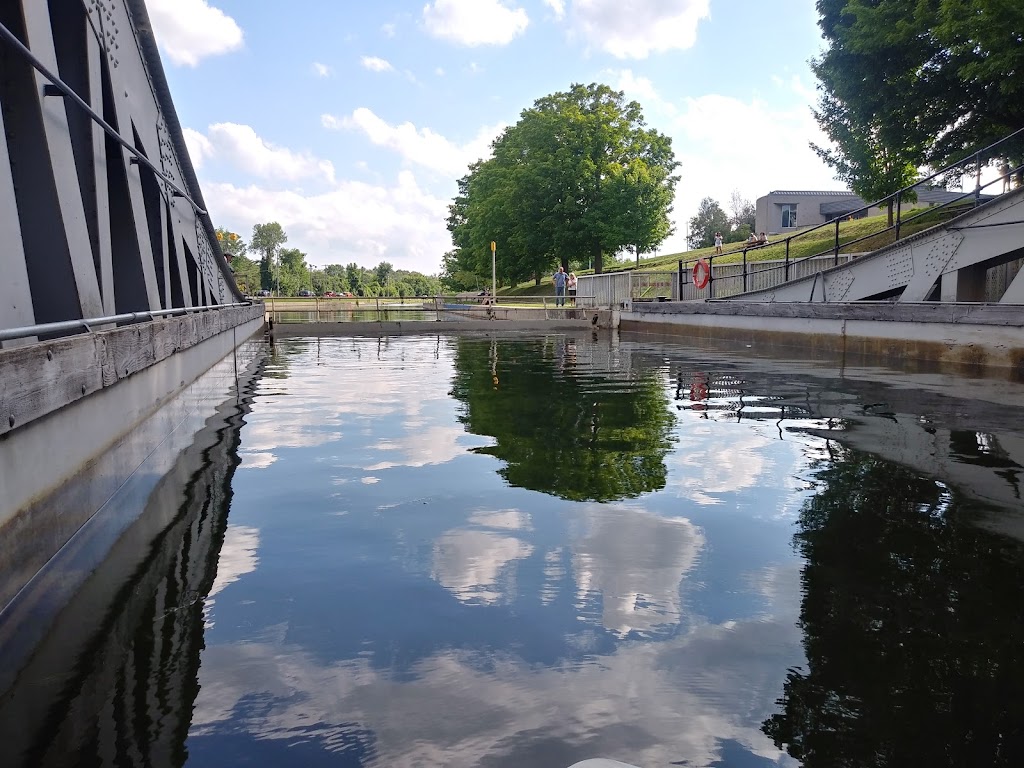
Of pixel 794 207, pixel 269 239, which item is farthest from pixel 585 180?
pixel 269 239

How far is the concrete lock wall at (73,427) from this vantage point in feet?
10.6

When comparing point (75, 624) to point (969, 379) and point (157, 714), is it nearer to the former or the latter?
point (157, 714)

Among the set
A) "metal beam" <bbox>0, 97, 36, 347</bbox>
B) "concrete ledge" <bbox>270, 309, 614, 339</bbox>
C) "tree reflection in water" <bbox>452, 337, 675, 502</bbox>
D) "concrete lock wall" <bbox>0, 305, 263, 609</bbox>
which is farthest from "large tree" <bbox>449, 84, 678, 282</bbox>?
"metal beam" <bbox>0, 97, 36, 347</bbox>

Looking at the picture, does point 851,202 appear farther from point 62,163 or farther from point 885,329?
point 62,163

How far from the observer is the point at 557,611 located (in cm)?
351

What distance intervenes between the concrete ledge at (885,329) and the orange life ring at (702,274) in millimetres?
1429

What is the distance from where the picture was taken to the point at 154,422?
6.55 meters

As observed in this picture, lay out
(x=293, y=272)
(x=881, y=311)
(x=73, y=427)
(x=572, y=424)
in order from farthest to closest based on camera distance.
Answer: (x=293, y=272)
(x=881, y=311)
(x=572, y=424)
(x=73, y=427)

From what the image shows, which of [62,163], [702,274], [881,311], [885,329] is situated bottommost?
[885,329]

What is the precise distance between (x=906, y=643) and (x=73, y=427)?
3.93 meters

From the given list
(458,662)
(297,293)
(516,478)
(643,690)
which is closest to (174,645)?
(458,662)

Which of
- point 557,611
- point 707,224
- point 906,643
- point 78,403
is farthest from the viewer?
point 707,224

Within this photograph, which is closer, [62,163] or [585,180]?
[62,163]

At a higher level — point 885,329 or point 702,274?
point 702,274
